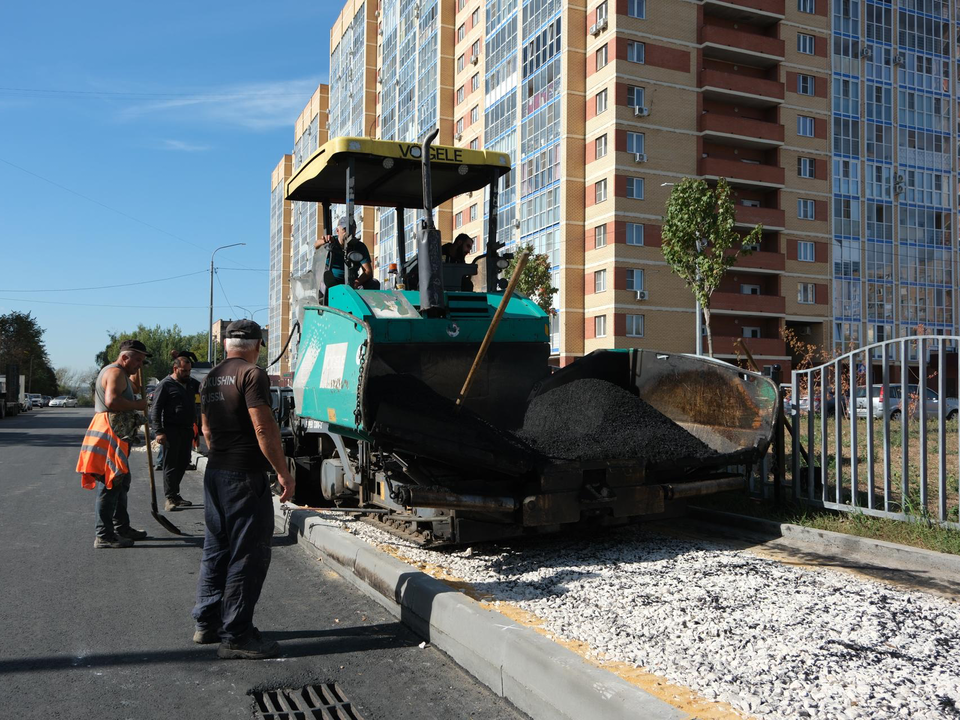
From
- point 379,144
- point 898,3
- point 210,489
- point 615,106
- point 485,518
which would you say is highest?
point 898,3

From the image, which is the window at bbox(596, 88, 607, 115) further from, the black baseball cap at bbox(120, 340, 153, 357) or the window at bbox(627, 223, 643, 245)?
the black baseball cap at bbox(120, 340, 153, 357)

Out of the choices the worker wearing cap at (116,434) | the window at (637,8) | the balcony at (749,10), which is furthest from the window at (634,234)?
the worker wearing cap at (116,434)

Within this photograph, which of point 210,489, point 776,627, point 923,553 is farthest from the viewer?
point 923,553

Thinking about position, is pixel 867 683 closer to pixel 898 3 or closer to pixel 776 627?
pixel 776 627

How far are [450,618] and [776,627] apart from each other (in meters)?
1.62

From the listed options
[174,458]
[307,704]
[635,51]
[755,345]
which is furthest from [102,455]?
[755,345]

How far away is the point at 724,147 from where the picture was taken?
4375 centimetres

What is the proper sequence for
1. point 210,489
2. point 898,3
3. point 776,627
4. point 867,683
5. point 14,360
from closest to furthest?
point 867,683, point 776,627, point 210,489, point 898,3, point 14,360

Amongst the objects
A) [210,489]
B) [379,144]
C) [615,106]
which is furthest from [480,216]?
[210,489]

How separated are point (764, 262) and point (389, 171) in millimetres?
39837

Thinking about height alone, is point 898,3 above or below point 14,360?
above

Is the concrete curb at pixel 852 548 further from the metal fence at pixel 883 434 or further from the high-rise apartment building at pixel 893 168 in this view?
the high-rise apartment building at pixel 893 168

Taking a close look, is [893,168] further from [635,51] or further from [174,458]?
[174,458]

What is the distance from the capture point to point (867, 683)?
318 centimetres
